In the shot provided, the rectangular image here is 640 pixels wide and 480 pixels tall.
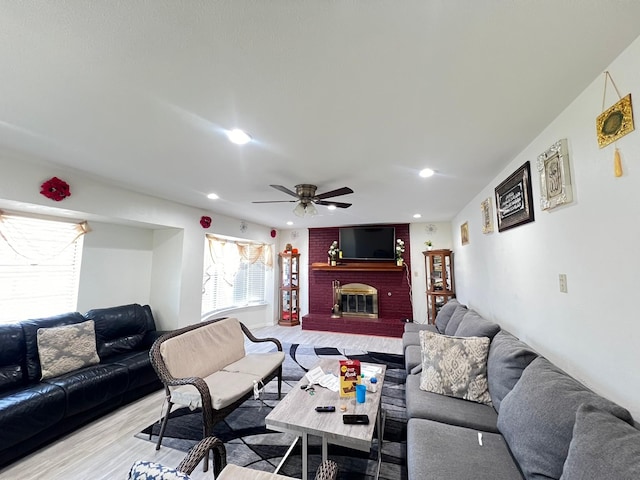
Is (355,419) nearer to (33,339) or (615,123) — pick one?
(615,123)

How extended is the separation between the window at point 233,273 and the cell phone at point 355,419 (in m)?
3.81

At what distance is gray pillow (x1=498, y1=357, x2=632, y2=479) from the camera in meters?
1.10


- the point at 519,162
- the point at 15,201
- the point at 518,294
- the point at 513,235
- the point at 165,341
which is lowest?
the point at 165,341

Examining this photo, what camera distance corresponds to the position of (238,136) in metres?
1.87

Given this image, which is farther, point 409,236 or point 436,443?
point 409,236

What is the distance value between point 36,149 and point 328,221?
4403 millimetres

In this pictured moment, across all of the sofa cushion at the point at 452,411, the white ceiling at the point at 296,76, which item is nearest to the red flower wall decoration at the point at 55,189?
the white ceiling at the point at 296,76

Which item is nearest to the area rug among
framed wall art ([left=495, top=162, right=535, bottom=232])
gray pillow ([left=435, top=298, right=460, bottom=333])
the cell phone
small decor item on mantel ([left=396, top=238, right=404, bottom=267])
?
the cell phone

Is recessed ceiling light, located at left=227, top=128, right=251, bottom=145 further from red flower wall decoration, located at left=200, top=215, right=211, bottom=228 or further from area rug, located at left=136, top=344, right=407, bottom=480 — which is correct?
red flower wall decoration, located at left=200, top=215, right=211, bottom=228

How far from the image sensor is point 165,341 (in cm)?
232

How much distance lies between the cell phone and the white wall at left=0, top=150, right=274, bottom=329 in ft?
10.5

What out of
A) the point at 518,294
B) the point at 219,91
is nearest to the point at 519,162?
the point at 518,294

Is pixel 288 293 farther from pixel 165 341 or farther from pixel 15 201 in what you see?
pixel 15 201

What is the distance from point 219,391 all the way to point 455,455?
1.77 m
